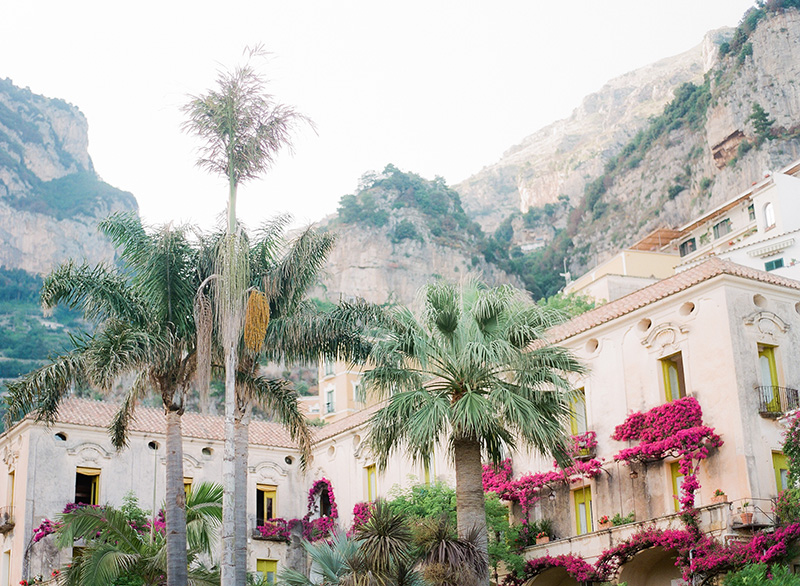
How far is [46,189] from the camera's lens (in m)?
142

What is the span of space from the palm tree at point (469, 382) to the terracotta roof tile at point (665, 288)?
780 cm

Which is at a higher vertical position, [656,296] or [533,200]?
[533,200]

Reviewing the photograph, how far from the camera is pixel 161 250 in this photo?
21734mm

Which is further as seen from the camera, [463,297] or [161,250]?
[161,250]

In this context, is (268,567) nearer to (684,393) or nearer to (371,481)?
(371,481)

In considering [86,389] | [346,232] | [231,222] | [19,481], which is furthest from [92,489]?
[346,232]

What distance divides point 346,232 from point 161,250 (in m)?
78.3

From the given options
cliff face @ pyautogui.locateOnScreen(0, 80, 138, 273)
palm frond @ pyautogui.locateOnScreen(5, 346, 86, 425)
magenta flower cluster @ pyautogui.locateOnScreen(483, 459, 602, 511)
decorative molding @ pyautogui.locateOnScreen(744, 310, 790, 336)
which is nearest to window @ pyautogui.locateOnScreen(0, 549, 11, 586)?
palm frond @ pyautogui.locateOnScreen(5, 346, 86, 425)

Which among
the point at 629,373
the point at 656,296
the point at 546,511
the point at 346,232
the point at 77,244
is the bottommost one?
the point at 546,511

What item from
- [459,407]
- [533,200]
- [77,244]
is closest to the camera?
[459,407]

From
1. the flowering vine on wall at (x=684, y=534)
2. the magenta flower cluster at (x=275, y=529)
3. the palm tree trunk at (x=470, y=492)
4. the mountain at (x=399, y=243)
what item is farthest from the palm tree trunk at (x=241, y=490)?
the mountain at (x=399, y=243)

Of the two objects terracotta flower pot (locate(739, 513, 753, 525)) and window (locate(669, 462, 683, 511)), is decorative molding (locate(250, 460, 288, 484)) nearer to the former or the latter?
window (locate(669, 462, 683, 511))

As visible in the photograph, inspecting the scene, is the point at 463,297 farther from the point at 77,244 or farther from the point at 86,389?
the point at 77,244

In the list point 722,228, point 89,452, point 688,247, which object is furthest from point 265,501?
point 688,247
